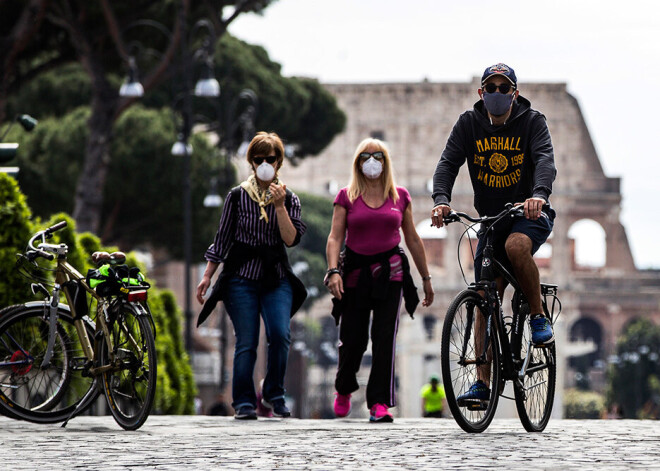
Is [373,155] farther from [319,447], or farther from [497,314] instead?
[319,447]

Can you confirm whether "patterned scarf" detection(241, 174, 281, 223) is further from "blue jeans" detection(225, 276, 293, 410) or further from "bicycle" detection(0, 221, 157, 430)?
"bicycle" detection(0, 221, 157, 430)

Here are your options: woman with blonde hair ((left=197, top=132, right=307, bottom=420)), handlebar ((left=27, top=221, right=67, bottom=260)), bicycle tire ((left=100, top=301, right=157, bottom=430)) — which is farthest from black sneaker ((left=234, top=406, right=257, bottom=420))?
handlebar ((left=27, top=221, right=67, bottom=260))

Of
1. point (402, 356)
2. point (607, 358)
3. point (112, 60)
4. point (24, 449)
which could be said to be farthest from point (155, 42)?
point (607, 358)

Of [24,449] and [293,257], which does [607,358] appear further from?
[24,449]

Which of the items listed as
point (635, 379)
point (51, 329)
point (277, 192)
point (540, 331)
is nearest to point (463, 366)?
point (540, 331)

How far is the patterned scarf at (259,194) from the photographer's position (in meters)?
8.27

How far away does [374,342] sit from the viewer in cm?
829

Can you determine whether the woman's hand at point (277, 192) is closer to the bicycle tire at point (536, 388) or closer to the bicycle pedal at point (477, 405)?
the bicycle tire at point (536, 388)

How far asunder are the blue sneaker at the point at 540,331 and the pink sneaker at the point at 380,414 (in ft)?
4.64

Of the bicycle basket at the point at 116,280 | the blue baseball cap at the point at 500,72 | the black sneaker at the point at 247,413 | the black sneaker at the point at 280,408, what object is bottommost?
the black sneaker at the point at 247,413

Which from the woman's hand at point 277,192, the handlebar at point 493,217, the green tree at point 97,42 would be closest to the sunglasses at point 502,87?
the handlebar at point 493,217

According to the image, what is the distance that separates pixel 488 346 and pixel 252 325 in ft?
6.25

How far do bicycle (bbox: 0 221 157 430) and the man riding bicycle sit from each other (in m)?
1.51

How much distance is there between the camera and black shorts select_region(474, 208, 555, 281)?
22.7 ft
